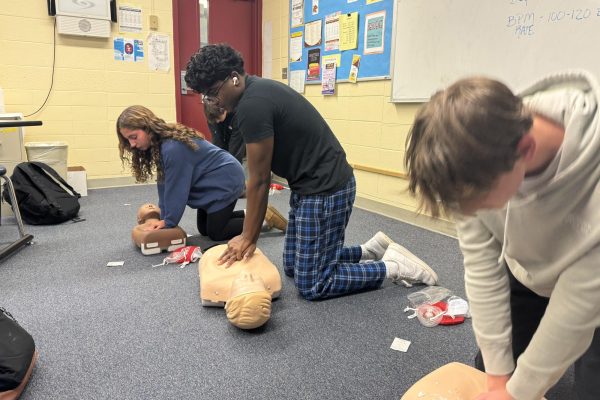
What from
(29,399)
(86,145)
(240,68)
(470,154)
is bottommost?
(29,399)

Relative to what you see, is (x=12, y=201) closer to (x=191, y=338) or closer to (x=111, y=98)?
(x=191, y=338)

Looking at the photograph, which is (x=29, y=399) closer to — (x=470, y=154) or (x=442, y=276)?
(x=470, y=154)

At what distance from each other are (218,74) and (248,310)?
0.90 meters

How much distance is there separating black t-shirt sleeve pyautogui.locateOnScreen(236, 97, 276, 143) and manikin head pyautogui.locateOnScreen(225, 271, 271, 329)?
1.91 feet

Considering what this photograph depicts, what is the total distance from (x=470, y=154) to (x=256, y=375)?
3.51 ft

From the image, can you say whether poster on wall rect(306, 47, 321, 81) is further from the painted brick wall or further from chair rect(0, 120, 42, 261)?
chair rect(0, 120, 42, 261)

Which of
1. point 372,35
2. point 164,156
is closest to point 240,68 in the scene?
point 164,156

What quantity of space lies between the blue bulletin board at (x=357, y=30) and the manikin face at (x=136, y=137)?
1.88 m

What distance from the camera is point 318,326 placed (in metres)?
1.70

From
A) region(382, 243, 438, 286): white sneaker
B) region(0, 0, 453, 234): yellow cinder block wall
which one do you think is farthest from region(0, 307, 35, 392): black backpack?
region(0, 0, 453, 234): yellow cinder block wall

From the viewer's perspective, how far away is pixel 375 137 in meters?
3.51

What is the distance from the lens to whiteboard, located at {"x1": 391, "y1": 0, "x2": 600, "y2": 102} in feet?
7.07

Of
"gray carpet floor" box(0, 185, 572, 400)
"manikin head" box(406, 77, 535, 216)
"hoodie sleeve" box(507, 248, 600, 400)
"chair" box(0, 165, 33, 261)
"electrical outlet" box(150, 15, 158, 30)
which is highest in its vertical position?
"electrical outlet" box(150, 15, 158, 30)

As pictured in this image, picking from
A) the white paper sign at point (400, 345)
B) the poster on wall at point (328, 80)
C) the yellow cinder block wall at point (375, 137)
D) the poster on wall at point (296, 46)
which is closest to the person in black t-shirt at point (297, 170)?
the white paper sign at point (400, 345)
